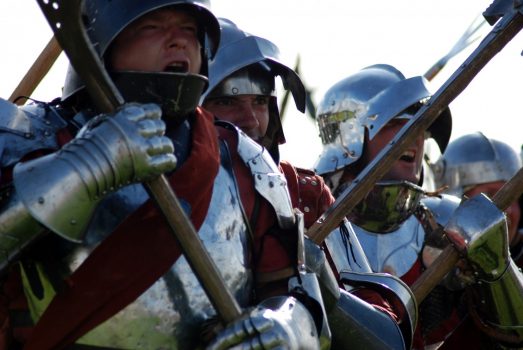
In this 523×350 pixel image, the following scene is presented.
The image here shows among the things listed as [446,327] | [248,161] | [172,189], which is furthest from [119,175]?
[446,327]

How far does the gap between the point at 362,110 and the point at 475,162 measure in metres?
3.10

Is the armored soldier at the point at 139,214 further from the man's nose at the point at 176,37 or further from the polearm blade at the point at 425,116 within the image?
the polearm blade at the point at 425,116

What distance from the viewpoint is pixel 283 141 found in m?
7.68

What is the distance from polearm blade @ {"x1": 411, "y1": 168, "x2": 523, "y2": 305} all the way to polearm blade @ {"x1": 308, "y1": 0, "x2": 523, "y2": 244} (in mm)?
630

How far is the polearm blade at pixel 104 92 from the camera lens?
5.39m

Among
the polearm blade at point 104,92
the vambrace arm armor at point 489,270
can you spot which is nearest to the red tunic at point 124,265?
the polearm blade at point 104,92

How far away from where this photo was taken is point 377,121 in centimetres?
903

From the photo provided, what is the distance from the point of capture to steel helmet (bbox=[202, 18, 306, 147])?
772 centimetres

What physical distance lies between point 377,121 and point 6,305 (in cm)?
388

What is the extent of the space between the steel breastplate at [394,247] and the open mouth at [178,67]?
306 centimetres

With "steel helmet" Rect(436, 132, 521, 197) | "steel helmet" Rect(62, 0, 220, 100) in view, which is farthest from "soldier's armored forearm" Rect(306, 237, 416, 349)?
"steel helmet" Rect(436, 132, 521, 197)

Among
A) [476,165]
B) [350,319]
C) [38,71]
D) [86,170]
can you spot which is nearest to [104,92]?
[86,170]

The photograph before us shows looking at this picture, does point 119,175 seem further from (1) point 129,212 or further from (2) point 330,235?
(2) point 330,235

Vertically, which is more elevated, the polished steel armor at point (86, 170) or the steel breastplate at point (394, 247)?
the polished steel armor at point (86, 170)
